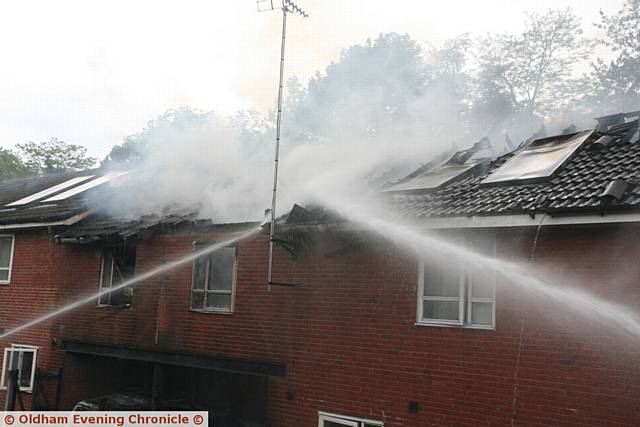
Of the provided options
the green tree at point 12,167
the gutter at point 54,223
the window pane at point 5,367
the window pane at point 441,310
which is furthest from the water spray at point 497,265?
the green tree at point 12,167

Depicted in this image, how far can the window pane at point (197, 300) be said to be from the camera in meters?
11.7

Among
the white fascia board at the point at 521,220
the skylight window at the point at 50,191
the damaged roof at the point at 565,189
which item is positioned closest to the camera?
the white fascia board at the point at 521,220

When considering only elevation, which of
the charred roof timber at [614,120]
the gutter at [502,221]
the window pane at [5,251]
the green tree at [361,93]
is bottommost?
the window pane at [5,251]

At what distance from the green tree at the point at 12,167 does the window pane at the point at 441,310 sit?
42.3 m

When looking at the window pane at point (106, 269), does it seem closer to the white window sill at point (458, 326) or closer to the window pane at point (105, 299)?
the window pane at point (105, 299)

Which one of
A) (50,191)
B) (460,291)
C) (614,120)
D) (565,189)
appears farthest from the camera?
(50,191)

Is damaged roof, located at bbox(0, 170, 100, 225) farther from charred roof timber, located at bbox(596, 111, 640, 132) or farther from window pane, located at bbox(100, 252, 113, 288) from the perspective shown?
charred roof timber, located at bbox(596, 111, 640, 132)

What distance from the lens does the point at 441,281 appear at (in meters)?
8.89

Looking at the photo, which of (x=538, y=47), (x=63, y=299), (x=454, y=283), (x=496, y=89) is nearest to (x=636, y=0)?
(x=538, y=47)

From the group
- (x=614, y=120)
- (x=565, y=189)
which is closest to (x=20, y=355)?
(x=565, y=189)

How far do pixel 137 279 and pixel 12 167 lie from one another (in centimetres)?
3745

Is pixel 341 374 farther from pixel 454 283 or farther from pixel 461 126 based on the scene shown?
pixel 461 126

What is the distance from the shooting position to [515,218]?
7629mm

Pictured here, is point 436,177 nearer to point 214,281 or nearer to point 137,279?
point 214,281
